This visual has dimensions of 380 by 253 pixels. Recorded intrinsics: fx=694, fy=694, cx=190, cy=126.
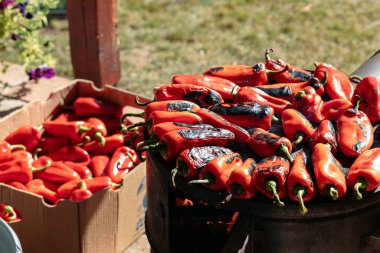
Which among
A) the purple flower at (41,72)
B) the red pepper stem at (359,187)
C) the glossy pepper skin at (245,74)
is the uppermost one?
the glossy pepper skin at (245,74)

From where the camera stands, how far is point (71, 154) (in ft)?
13.8

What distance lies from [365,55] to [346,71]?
0.40 m

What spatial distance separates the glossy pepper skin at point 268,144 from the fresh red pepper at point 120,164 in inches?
52.2

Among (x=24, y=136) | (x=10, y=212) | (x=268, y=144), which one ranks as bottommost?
(x=10, y=212)

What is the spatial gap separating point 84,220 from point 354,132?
1.47 meters

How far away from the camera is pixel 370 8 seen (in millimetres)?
7156

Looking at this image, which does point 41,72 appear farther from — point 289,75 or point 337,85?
point 337,85

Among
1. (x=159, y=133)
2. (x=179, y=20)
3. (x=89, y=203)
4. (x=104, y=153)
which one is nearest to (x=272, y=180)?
(x=159, y=133)

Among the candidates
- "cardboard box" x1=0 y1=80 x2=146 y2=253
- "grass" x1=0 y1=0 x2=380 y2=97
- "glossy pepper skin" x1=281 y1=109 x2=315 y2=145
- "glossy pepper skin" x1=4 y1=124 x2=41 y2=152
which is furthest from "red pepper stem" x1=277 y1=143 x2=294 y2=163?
"grass" x1=0 y1=0 x2=380 y2=97

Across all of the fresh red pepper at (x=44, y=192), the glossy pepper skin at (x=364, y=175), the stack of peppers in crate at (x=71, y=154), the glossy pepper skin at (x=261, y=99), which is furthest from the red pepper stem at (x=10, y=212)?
the glossy pepper skin at (x=364, y=175)

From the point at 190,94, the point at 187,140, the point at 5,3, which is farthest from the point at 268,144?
the point at 5,3

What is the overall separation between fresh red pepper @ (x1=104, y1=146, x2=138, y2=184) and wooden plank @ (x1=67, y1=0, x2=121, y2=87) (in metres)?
1.12

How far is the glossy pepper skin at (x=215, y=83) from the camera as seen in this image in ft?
10.2

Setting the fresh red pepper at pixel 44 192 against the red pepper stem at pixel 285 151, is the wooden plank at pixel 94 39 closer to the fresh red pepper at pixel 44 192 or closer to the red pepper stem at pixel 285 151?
the fresh red pepper at pixel 44 192
